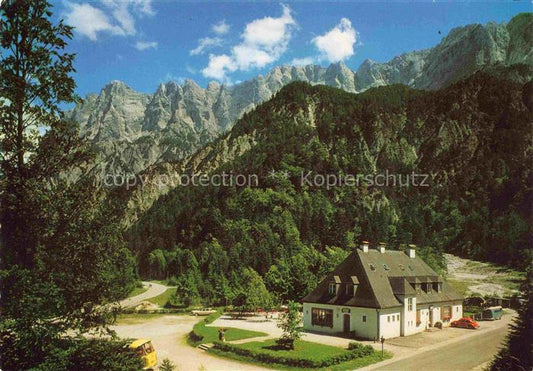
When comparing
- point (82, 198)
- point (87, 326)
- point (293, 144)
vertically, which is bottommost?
point (87, 326)

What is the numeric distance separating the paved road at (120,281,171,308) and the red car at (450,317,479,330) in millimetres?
50532

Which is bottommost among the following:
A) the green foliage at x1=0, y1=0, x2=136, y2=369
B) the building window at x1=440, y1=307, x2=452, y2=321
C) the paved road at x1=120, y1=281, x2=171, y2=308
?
the paved road at x1=120, y1=281, x2=171, y2=308

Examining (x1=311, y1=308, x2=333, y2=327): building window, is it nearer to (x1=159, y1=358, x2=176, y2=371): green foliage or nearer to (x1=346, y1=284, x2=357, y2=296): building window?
(x1=346, y1=284, x2=357, y2=296): building window

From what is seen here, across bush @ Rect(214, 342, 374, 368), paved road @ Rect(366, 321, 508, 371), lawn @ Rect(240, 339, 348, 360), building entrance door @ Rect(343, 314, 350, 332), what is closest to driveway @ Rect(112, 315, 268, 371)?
bush @ Rect(214, 342, 374, 368)

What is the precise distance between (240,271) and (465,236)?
77.1 meters

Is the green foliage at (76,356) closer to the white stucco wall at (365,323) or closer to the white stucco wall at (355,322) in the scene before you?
the white stucco wall at (365,323)

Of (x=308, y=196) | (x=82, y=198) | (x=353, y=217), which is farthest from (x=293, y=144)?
(x=82, y=198)

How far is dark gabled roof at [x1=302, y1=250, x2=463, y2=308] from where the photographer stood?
146 feet

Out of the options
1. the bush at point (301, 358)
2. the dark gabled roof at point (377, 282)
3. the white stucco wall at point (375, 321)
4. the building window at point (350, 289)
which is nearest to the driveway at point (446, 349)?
the white stucco wall at point (375, 321)

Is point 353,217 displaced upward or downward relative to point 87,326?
upward

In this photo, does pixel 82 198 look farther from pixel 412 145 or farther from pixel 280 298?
pixel 412 145

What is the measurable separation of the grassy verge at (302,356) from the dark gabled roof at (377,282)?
312 inches

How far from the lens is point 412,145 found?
17688 cm

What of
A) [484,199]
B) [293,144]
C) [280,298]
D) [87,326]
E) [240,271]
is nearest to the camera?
[87,326]
